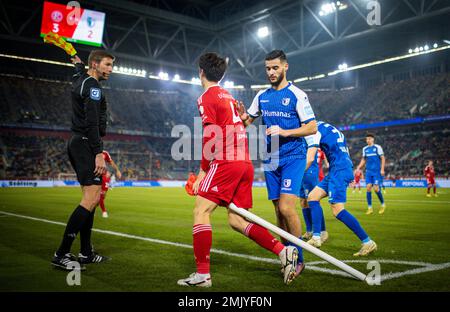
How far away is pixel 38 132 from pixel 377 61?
37.2 metres

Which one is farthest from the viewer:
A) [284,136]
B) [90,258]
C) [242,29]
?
[242,29]

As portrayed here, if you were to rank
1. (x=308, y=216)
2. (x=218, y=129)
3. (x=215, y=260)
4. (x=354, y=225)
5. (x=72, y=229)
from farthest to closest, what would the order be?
(x=308, y=216), (x=354, y=225), (x=215, y=260), (x=72, y=229), (x=218, y=129)

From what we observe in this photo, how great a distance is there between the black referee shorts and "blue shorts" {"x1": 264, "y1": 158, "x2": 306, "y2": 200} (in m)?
2.16

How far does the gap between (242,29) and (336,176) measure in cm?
3202

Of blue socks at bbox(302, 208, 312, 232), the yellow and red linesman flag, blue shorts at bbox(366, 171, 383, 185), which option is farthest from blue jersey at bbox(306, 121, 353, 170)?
blue shorts at bbox(366, 171, 383, 185)

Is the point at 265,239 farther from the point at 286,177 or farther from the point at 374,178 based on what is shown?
the point at 374,178

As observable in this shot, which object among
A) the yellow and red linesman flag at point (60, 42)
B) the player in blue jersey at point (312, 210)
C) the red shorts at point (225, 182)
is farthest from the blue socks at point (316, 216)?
the yellow and red linesman flag at point (60, 42)

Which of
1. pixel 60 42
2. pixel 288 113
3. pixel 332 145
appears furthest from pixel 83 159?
pixel 332 145

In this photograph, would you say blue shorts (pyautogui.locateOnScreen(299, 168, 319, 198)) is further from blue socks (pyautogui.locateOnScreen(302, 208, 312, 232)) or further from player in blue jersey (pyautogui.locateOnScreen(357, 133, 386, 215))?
player in blue jersey (pyautogui.locateOnScreen(357, 133, 386, 215))

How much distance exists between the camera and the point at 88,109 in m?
4.86

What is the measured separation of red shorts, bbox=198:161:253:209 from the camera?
13.1ft

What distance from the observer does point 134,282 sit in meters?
4.18
